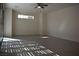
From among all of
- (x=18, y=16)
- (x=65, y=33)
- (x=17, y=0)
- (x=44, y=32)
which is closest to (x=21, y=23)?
(x=18, y=16)

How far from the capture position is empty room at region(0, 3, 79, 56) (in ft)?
23.7

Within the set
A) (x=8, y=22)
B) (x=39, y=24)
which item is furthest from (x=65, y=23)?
(x=8, y=22)

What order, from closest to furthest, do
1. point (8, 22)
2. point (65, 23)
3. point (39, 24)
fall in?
point (65, 23) < point (8, 22) < point (39, 24)

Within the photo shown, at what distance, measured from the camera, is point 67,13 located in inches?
346

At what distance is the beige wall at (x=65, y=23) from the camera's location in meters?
7.86

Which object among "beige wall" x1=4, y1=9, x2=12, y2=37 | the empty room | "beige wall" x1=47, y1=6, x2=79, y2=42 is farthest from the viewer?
"beige wall" x1=4, y1=9, x2=12, y2=37

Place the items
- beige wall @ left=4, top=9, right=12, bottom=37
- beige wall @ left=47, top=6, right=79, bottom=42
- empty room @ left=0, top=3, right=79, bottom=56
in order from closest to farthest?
empty room @ left=0, top=3, right=79, bottom=56, beige wall @ left=47, top=6, right=79, bottom=42, beige wall @ left=4, top=9, right=12, bottom=37

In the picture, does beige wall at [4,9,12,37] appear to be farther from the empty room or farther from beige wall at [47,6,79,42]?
beige wall at [47,6,79,42]

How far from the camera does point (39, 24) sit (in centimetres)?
1330

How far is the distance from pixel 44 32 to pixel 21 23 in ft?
9.03

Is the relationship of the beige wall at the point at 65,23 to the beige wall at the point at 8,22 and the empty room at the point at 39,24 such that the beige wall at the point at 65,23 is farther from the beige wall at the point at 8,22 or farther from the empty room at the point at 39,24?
the beige wall at the point at 8,22

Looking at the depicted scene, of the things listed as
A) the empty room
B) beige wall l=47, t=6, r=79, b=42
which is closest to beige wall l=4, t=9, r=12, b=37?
the empty room

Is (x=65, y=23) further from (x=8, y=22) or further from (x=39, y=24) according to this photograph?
(x=8, y=22)

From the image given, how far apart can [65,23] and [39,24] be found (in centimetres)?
467
